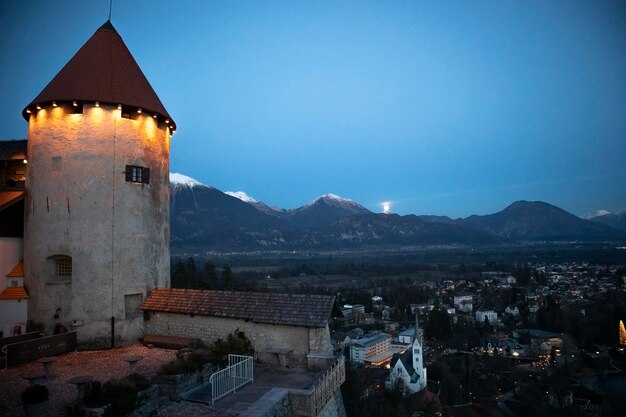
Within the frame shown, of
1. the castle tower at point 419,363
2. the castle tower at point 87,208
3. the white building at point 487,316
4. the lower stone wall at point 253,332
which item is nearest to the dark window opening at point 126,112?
the castle tower at point 87,208

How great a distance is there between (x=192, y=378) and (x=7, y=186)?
13422mm

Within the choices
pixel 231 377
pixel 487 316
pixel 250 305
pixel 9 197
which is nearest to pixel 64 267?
pixel 9 197

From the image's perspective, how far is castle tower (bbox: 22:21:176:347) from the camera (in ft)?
49.0

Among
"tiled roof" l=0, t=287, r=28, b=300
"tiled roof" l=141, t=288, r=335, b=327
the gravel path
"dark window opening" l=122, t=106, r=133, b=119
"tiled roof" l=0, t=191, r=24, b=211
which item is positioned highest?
"dark window opening" l=122, t=106, r=133, b=119

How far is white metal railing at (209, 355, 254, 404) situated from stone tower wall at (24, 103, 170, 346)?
5.99 metres

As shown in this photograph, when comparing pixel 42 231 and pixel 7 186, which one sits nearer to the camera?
pixel 42 231

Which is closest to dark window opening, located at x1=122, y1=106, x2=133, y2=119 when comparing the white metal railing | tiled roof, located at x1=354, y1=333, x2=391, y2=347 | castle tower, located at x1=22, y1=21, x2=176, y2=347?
castle tower, located at x1=22, y1=21, x2=176, y2=347

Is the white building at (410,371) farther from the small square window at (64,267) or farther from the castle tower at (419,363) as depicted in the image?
the small square window at (64,267)

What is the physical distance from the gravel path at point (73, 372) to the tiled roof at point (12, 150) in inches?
364

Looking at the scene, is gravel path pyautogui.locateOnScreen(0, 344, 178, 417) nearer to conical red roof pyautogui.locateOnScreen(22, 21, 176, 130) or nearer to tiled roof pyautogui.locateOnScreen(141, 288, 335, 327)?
tiled roof pyautogui.locateOnScreen(141, 288, 335, 327)

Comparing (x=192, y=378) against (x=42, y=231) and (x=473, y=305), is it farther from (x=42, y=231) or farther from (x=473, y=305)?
(x=473, y=305)

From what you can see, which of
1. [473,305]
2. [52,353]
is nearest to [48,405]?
[52,353]

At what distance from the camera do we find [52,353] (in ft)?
44.5

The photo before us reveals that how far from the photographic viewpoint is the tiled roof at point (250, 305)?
13.0m
